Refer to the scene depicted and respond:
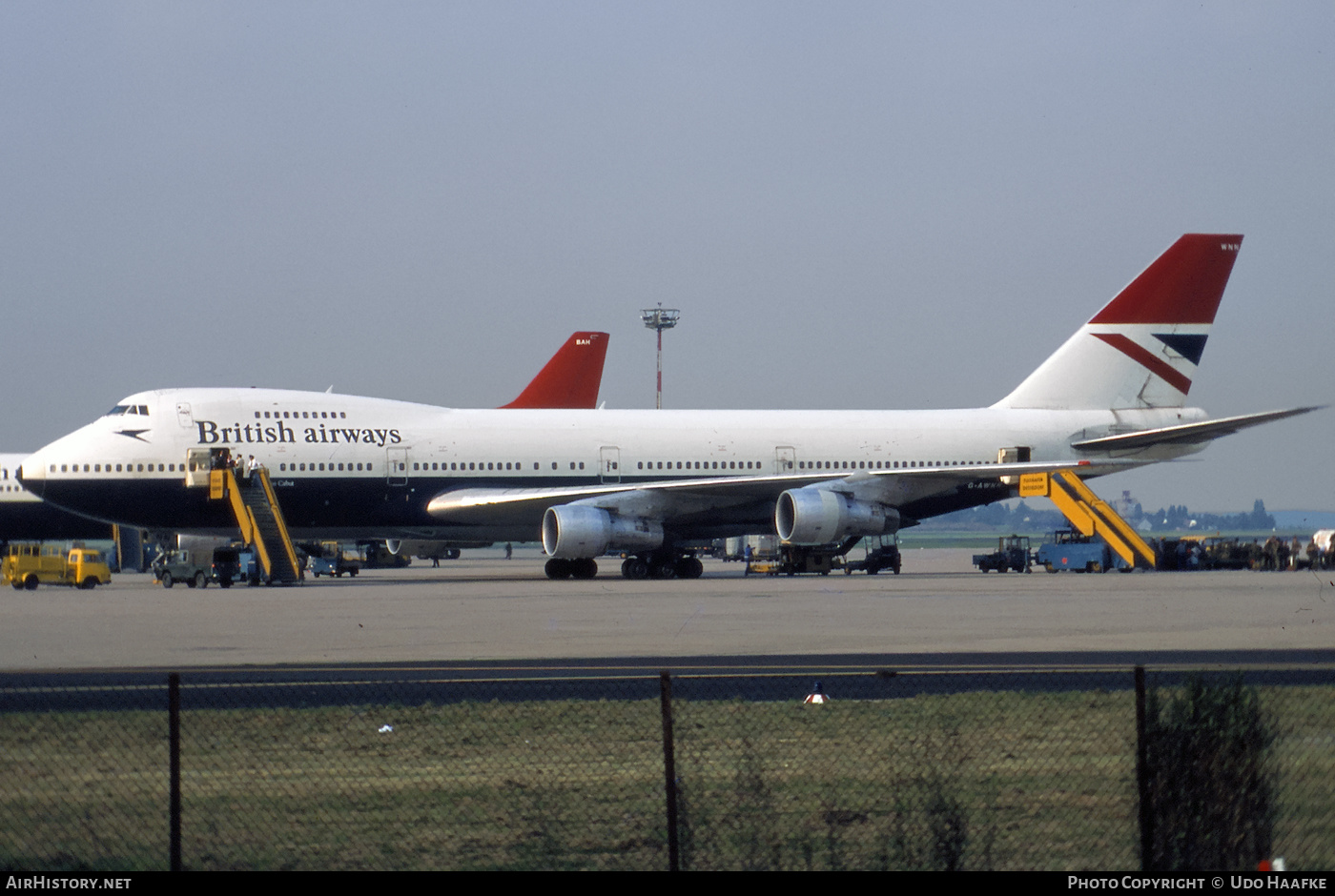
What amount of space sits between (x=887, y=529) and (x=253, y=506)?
59.4 ft

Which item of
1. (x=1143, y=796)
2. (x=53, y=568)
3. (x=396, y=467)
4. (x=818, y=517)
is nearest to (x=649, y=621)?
(x=818, y=517)

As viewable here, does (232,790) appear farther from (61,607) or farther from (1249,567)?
(1249,567)

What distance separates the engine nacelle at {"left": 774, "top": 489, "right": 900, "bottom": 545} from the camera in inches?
1537

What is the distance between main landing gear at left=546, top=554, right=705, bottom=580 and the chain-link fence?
Result: 26.9 meters

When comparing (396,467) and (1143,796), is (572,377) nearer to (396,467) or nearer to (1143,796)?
(396,467)

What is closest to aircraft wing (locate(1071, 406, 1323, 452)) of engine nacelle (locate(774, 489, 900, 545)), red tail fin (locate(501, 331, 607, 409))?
engine nacelle (locate(774, 489, 900, 545))

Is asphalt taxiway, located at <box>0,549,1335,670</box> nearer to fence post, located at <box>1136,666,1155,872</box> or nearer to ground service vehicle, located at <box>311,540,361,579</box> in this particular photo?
fence post, located at <box>1136,666,1155,872</box>

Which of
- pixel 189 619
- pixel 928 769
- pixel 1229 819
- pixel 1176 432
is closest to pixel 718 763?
pixel 928 769

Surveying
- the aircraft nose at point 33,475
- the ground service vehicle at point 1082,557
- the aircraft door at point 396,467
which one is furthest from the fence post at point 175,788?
the ground service vehicle at point 1082,557

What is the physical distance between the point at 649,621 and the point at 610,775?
13.4 meters

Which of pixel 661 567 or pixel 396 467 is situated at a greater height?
pixel 396 467

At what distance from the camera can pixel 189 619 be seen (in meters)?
25.0

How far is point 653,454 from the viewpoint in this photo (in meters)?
42.4

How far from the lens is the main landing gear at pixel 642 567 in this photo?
42.1m
